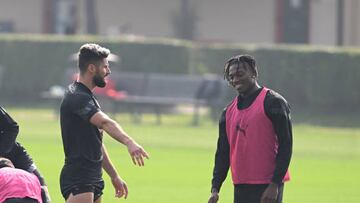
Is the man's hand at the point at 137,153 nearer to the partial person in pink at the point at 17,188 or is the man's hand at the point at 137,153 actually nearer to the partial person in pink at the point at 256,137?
the partial person in pink at the point at 17,188

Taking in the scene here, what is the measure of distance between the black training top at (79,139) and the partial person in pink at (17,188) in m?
0.62

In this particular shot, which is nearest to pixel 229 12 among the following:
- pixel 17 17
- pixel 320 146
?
pixel 17 17

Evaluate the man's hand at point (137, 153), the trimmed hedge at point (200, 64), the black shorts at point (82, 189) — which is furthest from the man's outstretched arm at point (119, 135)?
the trimmed hedge at point (200, 64)

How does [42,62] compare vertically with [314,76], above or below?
above

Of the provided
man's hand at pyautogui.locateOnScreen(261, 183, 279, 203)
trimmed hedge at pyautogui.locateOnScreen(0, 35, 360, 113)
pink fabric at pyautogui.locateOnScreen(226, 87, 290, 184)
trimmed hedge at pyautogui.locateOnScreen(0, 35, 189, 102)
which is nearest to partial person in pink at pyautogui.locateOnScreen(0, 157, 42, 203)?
pink fabric at pyautogui.locateOnScreen(226, 87, 290, 184)

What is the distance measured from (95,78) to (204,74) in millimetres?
24927

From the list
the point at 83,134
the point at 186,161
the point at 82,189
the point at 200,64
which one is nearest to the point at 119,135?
the point at 83,134

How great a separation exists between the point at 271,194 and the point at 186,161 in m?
11.8

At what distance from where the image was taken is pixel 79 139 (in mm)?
9703

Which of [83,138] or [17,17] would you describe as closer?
[83,138]

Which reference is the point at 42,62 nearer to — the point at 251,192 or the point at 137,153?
the point at 251,192

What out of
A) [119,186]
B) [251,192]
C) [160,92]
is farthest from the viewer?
[160,92]

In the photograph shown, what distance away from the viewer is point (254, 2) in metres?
43.1

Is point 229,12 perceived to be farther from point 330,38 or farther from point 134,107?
point 134,107
